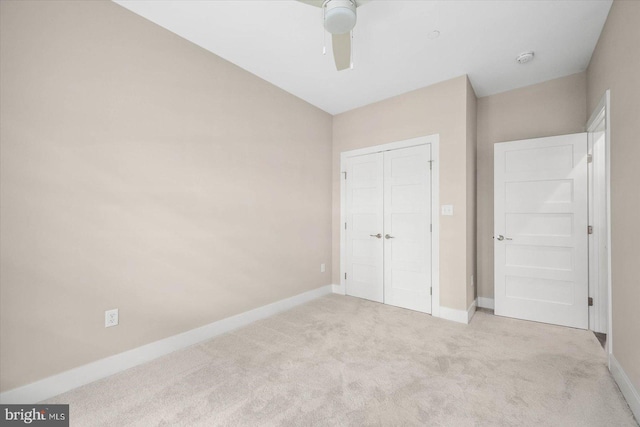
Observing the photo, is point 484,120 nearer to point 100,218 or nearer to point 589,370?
point 589,370

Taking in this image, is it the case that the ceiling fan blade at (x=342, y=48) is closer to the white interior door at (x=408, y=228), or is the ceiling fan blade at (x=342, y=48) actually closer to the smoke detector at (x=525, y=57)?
the white interior door at (x=408, y=228)

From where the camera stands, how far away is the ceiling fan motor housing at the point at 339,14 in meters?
1.60

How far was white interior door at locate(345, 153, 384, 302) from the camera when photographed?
12.2 feet

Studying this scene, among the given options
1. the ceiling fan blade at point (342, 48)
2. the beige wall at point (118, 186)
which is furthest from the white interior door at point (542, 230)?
the beige wall at point (118, 186)

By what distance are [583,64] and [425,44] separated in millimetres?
1785

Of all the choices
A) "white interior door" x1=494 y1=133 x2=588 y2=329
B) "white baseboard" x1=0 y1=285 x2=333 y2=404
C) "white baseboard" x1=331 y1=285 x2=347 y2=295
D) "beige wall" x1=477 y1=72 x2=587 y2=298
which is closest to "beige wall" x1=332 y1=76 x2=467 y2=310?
"white interior door" x1=494 y1=133 x2=588 y2=329

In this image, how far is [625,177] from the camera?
176cm

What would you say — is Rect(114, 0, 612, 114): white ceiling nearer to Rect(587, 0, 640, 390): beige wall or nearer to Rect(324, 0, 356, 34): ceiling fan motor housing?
Rect(587, 0, 640, 390): beige wall

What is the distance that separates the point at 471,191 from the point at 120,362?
373 cm

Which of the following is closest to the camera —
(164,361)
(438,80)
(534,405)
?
(534,405)

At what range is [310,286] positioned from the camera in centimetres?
378

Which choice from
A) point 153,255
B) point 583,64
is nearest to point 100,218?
point 153,255

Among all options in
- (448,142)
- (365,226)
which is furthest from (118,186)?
(448,142)

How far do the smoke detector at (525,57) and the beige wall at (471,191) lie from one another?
49 cm
